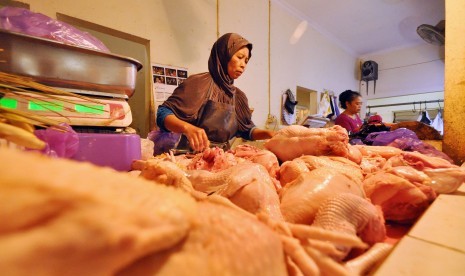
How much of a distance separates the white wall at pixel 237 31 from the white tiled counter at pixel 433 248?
3166 mm

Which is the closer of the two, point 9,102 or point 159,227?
point 159,227

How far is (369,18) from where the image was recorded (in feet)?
19.4

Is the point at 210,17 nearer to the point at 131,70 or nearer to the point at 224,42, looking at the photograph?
the point at 224,42

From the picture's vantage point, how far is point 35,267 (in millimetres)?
213

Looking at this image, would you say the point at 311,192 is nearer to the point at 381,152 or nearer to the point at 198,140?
the point at 381,152

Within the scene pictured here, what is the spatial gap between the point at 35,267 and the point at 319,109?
23.2ft

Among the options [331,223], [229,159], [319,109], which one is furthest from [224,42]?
[319,109]

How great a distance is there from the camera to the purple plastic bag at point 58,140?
92cm

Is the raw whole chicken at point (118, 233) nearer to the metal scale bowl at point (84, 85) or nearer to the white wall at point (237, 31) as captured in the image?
the metal scale bowl at point (84, 85)

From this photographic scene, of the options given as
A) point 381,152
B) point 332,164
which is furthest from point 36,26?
point 381,152

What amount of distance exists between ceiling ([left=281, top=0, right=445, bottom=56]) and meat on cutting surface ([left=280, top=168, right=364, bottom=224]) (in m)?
5.52

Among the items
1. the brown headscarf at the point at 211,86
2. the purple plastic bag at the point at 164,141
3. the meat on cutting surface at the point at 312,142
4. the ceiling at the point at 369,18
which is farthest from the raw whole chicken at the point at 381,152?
the ceiling at the point at 369,18

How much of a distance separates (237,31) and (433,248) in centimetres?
445

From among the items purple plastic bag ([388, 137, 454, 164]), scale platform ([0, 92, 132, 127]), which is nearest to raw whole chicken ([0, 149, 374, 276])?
scale platform ([0, 92, 132, 127])
